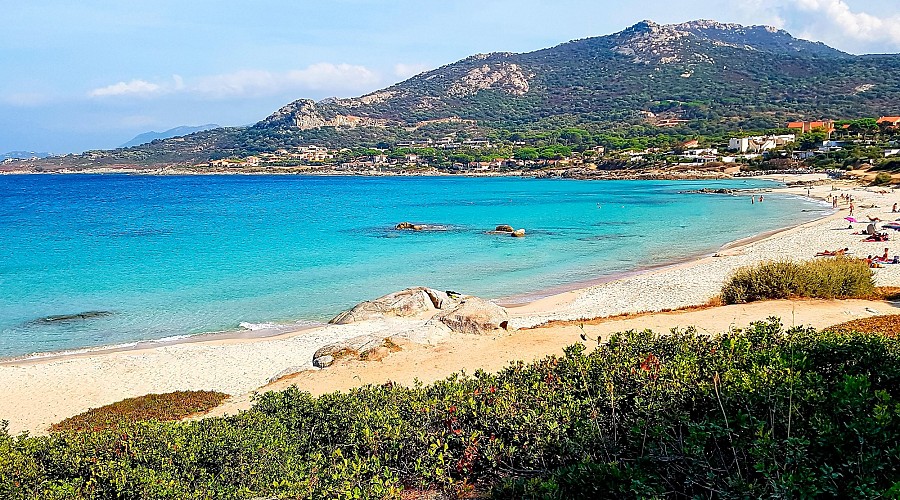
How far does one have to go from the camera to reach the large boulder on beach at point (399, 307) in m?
19.0

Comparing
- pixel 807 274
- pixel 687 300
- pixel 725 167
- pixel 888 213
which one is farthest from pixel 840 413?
pixel 725 167

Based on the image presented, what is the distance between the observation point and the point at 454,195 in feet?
279

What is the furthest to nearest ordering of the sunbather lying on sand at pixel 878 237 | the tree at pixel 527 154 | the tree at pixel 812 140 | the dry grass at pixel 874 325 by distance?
the tree at pixel 527 154 → the tree at pixel 812 140 → the sunbather lying on sand at pixel 878 237 → the dry grass at pixel 874 325

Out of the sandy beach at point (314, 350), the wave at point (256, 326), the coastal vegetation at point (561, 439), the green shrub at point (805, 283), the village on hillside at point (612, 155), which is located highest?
the village on hillside at point (612, 155)

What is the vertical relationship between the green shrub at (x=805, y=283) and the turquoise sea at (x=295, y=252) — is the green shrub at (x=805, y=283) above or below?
above

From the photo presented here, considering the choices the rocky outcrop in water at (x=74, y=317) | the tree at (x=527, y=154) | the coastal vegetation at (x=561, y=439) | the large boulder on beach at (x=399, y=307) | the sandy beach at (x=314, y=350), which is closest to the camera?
the coastal vegetation at (x=561, y=439)

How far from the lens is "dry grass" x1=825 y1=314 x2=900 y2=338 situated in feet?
35.1

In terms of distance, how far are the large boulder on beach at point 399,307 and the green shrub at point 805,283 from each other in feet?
27.1

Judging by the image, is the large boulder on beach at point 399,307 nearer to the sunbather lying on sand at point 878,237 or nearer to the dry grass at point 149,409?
the dry grass at point 149,409

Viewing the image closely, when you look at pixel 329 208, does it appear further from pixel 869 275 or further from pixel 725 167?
pixel 725 167

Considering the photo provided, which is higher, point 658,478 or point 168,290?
point 658,478

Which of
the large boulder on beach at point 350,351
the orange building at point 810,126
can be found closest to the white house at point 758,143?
the orange building at point 810,126

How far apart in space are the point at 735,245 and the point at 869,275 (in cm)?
1839

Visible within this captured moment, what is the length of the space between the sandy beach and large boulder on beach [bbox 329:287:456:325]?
0.61m
